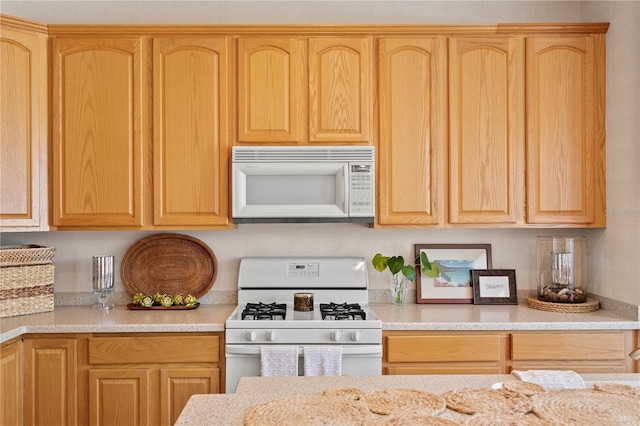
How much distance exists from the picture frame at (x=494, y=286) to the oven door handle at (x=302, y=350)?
88cm

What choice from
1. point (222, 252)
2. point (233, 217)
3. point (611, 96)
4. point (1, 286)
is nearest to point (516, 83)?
point (611, 96)

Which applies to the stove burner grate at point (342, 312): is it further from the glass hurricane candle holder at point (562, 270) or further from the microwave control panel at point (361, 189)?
the glass hurricane candle holder at point (562, 270)

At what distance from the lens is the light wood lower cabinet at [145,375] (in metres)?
2.59

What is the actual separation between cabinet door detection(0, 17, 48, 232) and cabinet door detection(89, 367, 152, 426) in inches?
35.7

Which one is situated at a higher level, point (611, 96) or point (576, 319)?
point (611, 96)

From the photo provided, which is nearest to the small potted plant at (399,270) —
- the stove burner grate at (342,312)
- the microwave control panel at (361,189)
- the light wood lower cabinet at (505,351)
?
the stove burner grate at (342,312)

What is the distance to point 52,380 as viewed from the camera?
2.59 metres

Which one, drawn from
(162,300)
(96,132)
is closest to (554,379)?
(162,300)

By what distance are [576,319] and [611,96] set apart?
4.04 feet

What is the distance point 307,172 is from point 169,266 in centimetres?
105

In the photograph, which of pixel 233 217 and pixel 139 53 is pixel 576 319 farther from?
pixel 139 53

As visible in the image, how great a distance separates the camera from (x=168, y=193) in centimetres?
290

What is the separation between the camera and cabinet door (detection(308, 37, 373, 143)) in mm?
2910

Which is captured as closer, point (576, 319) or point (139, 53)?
point (576, 319)
